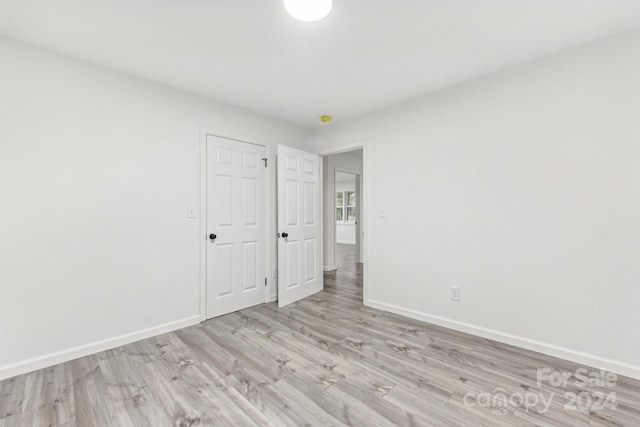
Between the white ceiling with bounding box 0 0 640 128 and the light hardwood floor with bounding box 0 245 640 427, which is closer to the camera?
the light hardwood floor with bounding box 0 245 640 427

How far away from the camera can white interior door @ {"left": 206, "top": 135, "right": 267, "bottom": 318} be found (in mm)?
3014

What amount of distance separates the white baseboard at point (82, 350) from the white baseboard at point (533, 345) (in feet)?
7.84

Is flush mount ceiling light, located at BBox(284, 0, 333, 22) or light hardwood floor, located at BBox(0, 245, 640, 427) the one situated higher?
flush mount ceiling light, located at BBox(284, 0, 333, 22)

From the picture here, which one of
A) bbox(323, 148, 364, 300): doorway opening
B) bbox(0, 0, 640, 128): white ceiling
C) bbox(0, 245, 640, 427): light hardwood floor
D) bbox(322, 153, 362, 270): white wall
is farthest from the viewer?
bbox(322, 153, 362, 270): white wall

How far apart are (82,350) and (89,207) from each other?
1.16 meters

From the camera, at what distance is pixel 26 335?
1.99 metres

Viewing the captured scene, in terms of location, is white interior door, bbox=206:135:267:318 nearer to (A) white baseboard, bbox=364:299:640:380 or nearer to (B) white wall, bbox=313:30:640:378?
(B) white wall, bbox=313:30:640:378

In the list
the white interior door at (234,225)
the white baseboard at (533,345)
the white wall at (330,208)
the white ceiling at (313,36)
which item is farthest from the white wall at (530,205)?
the white wall at (330,208)

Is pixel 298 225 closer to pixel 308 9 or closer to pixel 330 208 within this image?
pixel 330 208

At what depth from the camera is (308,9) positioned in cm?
165

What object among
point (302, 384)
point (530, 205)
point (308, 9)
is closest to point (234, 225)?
point (302, 384)

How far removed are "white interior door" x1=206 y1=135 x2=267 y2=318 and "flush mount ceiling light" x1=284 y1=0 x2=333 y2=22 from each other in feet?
5.68

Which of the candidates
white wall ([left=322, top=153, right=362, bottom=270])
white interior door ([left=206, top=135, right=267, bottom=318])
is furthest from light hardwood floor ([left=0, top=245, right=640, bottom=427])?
white wall ([left=322, top=153, right=362, bottom=270])

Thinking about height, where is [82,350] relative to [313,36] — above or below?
below
